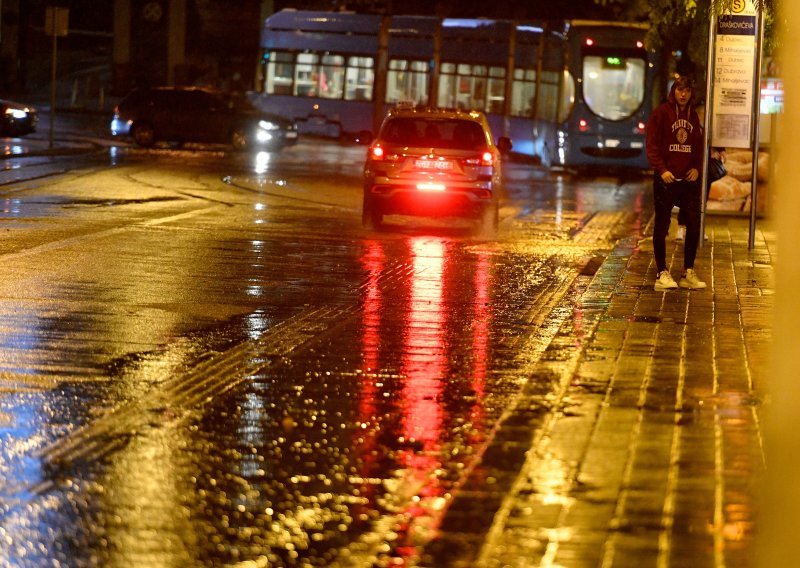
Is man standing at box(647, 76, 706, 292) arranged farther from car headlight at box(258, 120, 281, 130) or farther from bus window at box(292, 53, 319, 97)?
bus window at box(292, 53, 319, 97)

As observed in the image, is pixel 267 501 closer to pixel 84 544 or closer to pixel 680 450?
pixel 84 544

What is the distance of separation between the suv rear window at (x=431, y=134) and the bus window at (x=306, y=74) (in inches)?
1024

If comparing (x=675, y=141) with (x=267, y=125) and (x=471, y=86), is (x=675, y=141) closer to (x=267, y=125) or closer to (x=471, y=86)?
(x=267, y=125)

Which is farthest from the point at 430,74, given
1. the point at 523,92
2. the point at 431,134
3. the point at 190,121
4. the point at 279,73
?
the point at 431,134

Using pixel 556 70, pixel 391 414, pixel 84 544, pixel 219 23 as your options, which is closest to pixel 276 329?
pixel 391 414

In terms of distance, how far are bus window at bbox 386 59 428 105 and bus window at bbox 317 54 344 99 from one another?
2.03 m

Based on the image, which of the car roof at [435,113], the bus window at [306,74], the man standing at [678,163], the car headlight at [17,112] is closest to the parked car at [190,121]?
the car headlight at [17,112]

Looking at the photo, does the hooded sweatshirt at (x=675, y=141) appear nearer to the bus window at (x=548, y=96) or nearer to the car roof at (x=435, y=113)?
the car roof at (x=435, y=113)

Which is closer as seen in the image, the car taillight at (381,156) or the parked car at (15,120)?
the car taillight at (381,156)

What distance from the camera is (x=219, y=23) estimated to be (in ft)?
214

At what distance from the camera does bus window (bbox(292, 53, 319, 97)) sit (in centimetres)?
4525

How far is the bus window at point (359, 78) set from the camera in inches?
1715

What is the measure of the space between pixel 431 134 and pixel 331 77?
1007 inches

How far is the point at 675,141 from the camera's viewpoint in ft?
44.2
